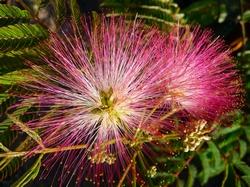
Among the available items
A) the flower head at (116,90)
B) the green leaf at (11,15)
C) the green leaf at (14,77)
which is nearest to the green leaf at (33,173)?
the flower head at (116,90)

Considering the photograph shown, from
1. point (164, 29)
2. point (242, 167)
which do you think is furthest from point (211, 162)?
point (164, 29)

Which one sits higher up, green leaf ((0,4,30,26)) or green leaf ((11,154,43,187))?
green leaf ((0,4,30,26))

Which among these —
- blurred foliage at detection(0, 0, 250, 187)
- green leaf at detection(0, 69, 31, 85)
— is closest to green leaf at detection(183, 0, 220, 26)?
blurred foliage at detection(0, 0, 250, 187)

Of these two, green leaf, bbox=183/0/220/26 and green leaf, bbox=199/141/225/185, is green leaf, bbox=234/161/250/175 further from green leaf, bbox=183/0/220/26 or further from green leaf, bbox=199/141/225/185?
green leaf, bbox=183/0/220/26

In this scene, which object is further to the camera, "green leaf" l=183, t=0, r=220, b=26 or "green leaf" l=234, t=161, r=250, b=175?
"green leaf" l=183, t=0, r=220, b=26

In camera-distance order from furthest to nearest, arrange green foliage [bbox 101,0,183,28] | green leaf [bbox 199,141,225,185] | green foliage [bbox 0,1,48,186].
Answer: green foliage [bbox 101,0,183,28], green leaf [bbox 199,141,225,185], green foliage [bbox 0,1,48,186]

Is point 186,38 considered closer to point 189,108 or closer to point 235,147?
point 189,108

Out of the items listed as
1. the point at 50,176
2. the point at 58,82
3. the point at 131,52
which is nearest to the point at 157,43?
the point at 131,52

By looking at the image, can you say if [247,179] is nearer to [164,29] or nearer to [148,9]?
[164,29]
